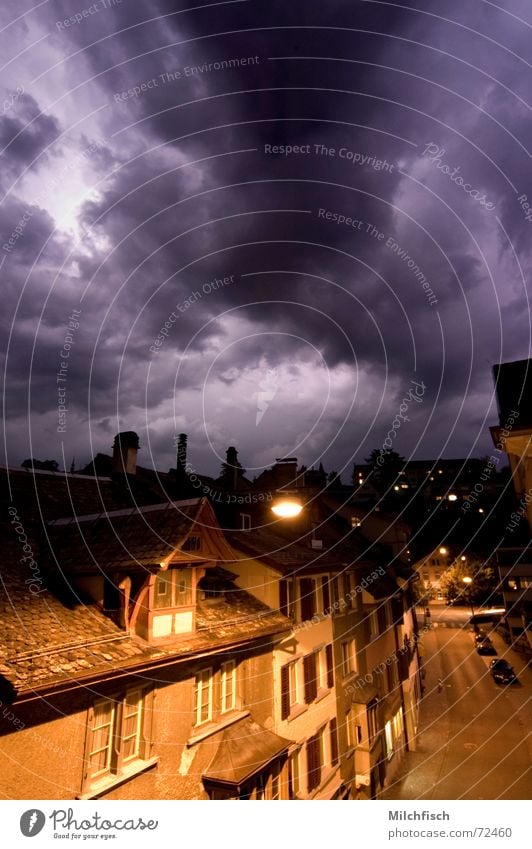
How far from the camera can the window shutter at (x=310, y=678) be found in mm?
11836

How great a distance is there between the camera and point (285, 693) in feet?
34.7

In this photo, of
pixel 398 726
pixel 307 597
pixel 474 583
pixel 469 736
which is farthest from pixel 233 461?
pixel 474 583

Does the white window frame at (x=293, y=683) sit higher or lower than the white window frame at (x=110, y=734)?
lower

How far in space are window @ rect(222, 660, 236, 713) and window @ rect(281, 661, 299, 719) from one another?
1.89 meters

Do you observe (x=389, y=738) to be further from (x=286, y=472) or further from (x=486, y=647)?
(x=486, y=647)

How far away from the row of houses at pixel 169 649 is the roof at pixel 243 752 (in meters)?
0.03

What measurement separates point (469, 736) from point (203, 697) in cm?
1832

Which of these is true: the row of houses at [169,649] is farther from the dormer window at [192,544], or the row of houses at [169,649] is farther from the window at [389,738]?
the window at [389,738]

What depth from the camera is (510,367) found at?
951 cm

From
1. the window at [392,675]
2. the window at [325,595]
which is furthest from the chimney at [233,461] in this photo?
the window at [392,675]
